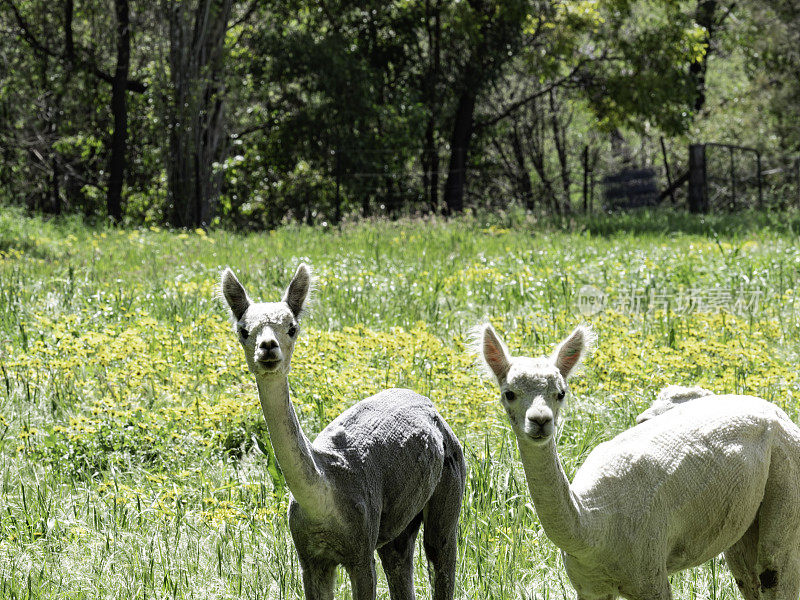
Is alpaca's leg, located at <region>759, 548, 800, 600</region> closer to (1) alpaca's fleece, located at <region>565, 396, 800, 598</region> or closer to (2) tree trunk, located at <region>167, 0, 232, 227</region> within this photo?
(1) alpaca's fleece, located at <region>565, 396, 800, 598</region>

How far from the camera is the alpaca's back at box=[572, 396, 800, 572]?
3.28m

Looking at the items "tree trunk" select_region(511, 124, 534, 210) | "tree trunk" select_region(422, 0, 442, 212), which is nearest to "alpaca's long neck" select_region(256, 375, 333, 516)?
"tree trunk" select_region(422, 0, 442, 212)

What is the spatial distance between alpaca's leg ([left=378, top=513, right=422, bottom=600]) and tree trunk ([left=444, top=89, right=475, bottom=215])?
1650cm

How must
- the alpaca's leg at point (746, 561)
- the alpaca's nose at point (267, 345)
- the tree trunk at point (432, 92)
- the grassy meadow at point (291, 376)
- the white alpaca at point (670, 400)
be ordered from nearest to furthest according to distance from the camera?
the alpaca's nose at point (267, 345), the alpaca's leg at point (746, 561), the white alpaca at point (670, 400), the grassy meadow at point (291, 376), the tree trunk at point (432, 92)

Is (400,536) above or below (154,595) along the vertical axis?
above

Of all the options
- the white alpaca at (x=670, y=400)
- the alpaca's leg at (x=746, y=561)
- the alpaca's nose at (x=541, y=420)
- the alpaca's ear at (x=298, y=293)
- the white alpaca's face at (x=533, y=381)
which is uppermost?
the alpaca's ear at (x=298, y=293)

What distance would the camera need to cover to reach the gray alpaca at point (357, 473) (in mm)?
3123

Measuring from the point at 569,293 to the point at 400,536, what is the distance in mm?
5295

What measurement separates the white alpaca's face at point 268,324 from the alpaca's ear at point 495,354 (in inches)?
24.1

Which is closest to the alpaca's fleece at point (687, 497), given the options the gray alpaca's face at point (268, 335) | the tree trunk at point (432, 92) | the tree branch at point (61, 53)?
the gray alpaca's face at point (268, 335)

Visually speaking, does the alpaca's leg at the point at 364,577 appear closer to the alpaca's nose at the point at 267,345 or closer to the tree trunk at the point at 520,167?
the alpaca's nose at the point at 267,345

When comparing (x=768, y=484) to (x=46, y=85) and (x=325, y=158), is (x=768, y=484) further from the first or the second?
(x=46, y=85)

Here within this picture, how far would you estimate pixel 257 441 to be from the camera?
5.69 meters

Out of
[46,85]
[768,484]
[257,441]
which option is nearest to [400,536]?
[768,484]
